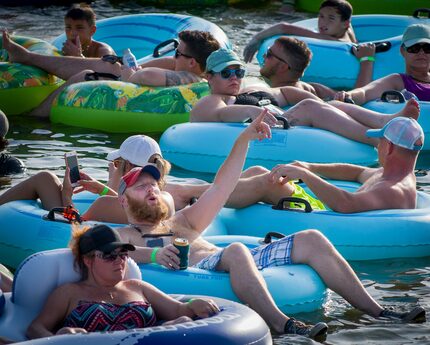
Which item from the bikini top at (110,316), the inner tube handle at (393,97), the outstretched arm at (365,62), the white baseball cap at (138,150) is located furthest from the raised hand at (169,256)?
the outstretched arm at (365,62)

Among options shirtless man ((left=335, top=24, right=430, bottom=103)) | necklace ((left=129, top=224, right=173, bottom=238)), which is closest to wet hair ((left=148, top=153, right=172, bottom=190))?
necklace ((left=129, top=224, right=173, bottom=238))

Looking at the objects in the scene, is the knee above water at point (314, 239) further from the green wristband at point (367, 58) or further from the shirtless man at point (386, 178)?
the green wristband at point (367, 58)

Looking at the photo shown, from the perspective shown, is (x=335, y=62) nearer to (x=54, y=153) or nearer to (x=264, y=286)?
(x=54, y=153)

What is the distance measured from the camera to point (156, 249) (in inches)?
236

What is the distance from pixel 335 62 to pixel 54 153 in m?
3.80

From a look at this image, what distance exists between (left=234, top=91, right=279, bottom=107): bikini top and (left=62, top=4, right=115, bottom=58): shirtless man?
2.59m

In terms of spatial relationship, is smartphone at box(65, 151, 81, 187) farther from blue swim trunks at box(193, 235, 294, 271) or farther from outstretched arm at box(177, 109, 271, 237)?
→ blue swim trunks at box(193, 235, 294, 271)

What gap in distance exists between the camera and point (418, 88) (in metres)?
10.2

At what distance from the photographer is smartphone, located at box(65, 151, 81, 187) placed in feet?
22.2

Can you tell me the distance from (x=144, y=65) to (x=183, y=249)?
5.59 metres

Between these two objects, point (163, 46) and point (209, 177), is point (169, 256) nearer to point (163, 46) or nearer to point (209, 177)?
A: point (209, 177)

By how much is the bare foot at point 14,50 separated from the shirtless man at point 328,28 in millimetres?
2630

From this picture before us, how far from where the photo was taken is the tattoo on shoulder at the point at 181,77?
10.4m

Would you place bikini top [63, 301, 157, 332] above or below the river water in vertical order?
above
